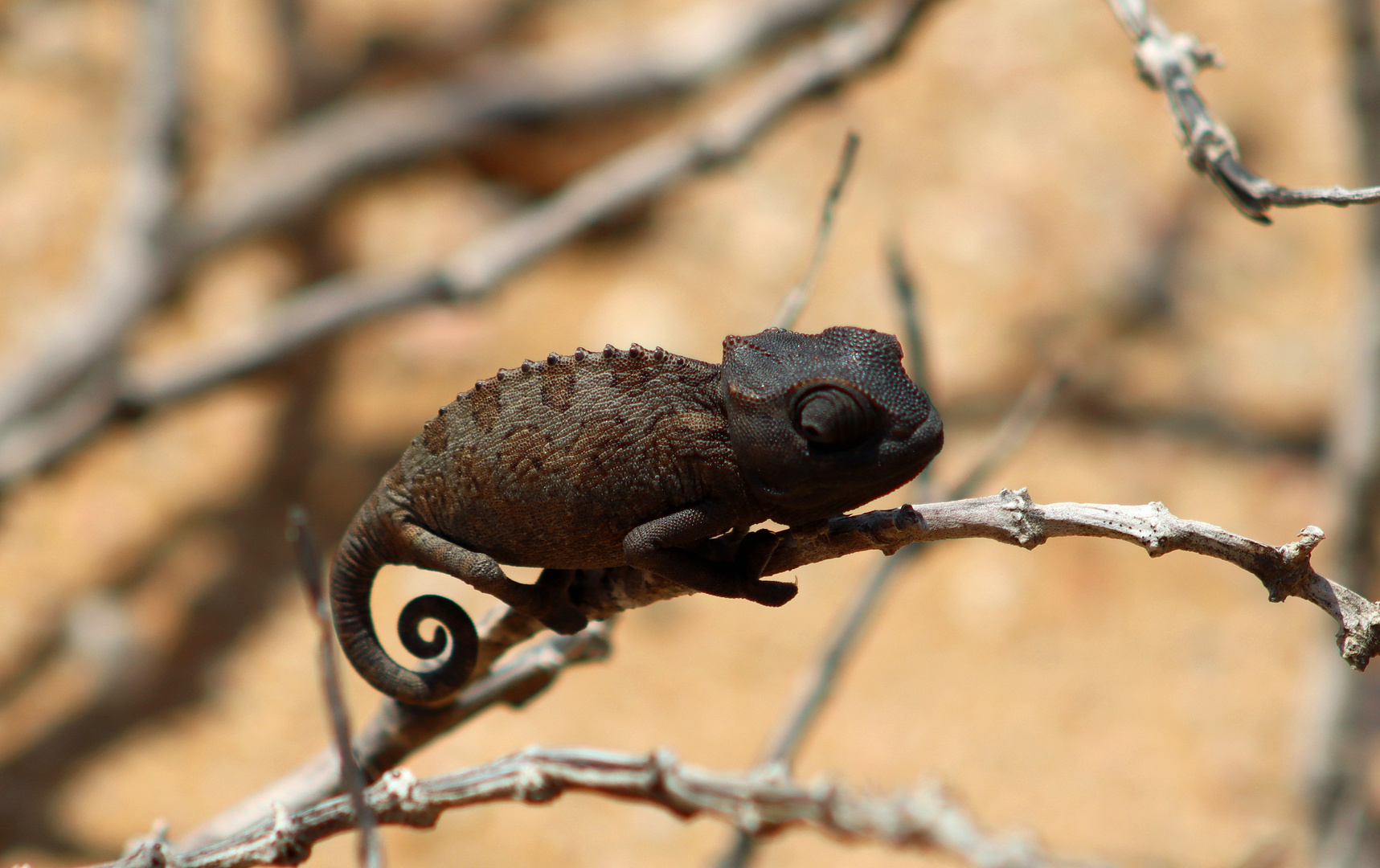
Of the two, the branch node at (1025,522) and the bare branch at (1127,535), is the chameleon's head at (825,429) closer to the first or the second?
A: the bare branch at (1127,535)

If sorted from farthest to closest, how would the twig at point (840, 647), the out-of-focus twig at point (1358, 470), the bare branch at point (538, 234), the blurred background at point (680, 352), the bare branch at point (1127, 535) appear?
the blurred background at point (680, 352), the bare branch at point (538, 234), the out-of-focus twig at point (1358, 470), the twig at point (840, 647), the bare branch at point (1127, 535)

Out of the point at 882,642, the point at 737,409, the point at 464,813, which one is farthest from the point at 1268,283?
the point at 737,409

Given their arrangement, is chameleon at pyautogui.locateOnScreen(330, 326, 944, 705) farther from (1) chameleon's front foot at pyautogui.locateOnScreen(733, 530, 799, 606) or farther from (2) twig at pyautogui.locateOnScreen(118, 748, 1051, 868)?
(2) twig at pyautogui.locateOnScreen(118, 748, 1051, 868)

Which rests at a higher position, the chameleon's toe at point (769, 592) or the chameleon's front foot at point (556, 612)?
the chameleon's toe at point (769, 592)

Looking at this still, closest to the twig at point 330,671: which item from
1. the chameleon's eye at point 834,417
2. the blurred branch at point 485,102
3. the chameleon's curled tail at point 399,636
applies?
the chameleon's curled tail at point 399,636

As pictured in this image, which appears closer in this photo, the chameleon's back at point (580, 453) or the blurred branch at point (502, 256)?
the chameleon's back at point (580, 453)
